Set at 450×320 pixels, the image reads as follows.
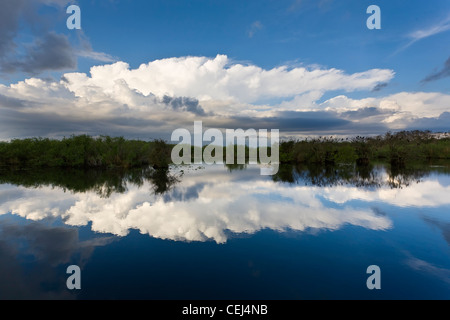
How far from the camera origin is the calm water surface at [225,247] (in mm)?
4906

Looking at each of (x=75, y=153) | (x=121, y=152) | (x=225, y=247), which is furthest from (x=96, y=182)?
(x=75, y=153)

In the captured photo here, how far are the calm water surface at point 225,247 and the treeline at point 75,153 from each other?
22.1 meters

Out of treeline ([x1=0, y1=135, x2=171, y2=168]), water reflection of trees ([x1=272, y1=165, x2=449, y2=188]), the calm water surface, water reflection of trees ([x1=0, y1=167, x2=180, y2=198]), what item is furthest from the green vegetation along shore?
the calm water surface

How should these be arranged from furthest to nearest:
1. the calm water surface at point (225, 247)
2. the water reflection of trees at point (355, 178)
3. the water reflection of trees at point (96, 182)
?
the water reflection of trees at point (355, 178), the water reflection of trees at point (96, 182), the calm water surface at point (225, 247)

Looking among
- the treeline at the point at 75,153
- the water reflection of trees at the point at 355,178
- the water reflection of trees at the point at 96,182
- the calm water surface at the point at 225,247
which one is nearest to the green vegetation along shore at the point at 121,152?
the treeline at the point at 75,153

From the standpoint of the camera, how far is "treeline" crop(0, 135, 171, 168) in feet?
115

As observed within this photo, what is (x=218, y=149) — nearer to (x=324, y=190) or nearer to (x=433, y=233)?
(x=324, y=190)

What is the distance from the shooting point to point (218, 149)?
6488cm

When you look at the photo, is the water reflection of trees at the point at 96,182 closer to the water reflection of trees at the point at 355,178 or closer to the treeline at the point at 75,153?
the treeline at the point at 75,153

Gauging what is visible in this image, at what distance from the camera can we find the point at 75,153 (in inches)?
1414

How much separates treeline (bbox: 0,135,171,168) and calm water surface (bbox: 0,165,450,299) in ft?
72.6

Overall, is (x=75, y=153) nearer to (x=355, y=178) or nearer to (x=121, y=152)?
(x=121, y=152)

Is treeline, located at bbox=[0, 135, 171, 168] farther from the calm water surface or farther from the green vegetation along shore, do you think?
the calm water surface

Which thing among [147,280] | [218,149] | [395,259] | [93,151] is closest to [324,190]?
[395,259]
